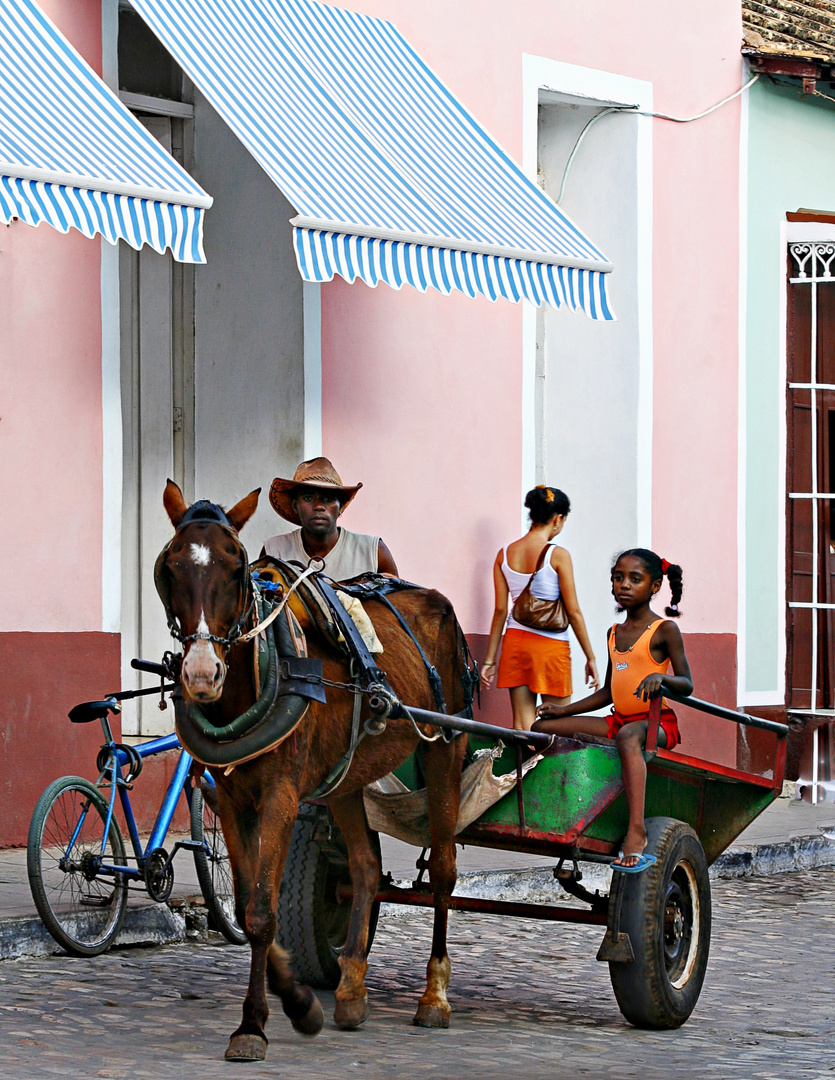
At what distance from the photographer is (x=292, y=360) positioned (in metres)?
9.73

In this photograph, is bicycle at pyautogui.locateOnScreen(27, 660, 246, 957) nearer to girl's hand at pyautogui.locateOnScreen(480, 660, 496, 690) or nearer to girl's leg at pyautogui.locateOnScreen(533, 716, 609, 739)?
girl's leg at pyautogui.locateOnScreen(533, 716, 609, 739)

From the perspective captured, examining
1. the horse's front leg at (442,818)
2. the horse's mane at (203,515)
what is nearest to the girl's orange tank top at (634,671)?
the horse's front leg at (442,818)

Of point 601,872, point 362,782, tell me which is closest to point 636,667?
point 362,782

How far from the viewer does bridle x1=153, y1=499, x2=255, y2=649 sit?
4680mm

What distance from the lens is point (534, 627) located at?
1012 centimetres

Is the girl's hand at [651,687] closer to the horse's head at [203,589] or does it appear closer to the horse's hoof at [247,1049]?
the horse's head at [203,589]

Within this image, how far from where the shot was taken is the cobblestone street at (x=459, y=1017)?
16.4 ft

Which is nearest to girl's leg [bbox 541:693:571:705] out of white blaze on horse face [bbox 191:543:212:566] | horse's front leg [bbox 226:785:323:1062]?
horse's front leg [bbox 226:785:323:1062]

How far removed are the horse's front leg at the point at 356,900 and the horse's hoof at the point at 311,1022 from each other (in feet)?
0.97

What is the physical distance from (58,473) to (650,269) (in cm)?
474

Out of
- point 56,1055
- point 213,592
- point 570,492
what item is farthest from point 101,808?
point 570,492

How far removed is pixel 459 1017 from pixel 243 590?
5.97ft

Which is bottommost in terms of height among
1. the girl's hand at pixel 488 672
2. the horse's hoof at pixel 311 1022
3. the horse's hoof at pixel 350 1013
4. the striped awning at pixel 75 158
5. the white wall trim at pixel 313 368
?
the horse's hoof at pixel 350 1013

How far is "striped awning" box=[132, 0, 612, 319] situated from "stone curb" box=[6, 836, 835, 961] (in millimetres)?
2782
